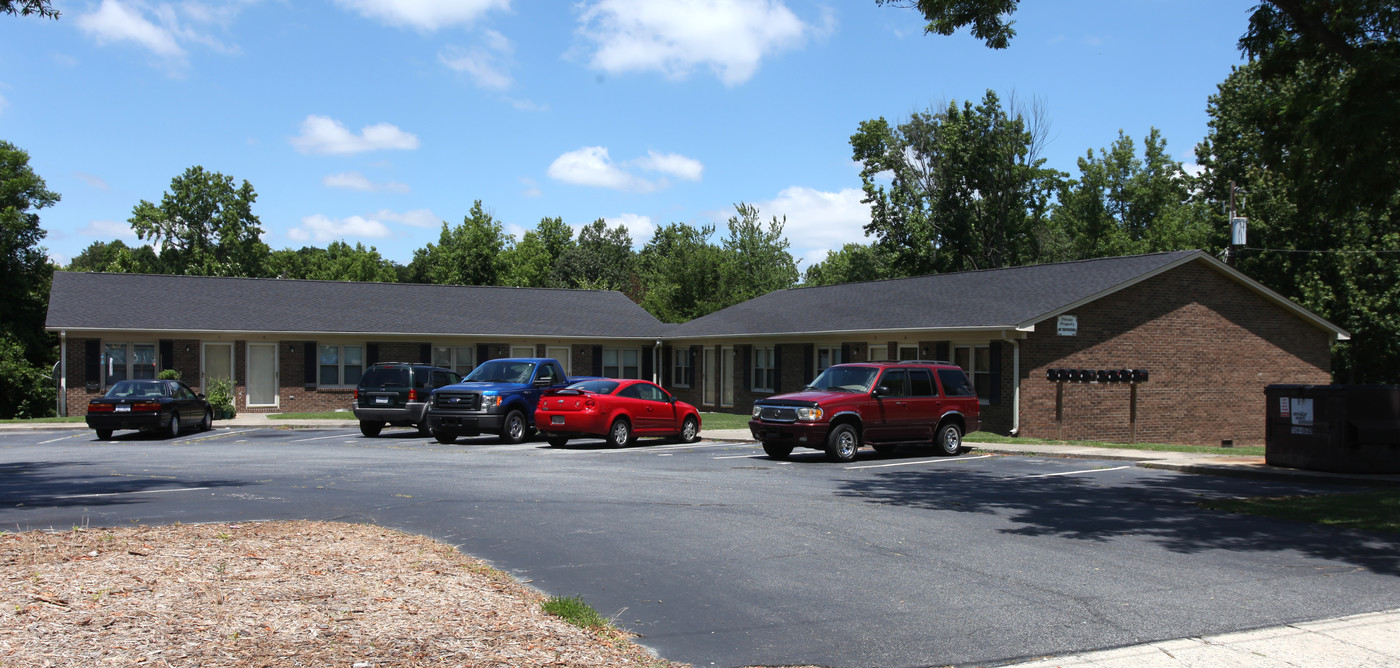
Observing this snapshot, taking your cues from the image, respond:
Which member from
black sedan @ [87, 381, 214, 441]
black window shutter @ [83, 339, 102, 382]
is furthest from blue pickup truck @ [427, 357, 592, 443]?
black window shutter @ [83, 339, 102, 382]

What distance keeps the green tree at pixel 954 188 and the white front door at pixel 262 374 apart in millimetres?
32500

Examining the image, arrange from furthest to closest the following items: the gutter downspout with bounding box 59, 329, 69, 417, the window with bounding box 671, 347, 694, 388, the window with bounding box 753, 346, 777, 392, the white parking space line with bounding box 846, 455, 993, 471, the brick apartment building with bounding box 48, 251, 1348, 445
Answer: the window with bounding box 671, 347, 694, 388 < the window with bounding box 753, 346, 777, 392 < the gutter downspout with bounding box 59, 329, 69, 417 < the brick apartment building with bounding box 48, 251, 1348, 445 < the white parking space line with bounding box 846, 455, 993, 471

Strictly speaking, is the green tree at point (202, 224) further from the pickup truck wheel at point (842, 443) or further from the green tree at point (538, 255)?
the pickup truck wheel at point (842, 443)

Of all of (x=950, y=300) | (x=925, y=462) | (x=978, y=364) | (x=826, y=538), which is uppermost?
(x=950, y=300)

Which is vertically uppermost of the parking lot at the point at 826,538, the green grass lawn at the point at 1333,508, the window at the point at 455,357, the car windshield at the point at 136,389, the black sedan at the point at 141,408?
the window at the point at 455,357

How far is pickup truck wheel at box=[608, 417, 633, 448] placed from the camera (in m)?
21.5

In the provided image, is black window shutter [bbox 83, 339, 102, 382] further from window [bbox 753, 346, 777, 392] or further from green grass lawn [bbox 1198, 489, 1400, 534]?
green grass lawn [bbox 1198, 489, 1400, 534]

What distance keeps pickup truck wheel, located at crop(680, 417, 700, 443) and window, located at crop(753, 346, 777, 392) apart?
1054 cm

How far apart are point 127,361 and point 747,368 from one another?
2033 centimetres

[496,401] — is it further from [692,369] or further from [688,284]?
[688,284]

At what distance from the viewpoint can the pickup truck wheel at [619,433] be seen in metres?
21.5

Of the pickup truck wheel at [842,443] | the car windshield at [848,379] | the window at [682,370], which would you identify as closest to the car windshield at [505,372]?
the car windshield at [848,379]

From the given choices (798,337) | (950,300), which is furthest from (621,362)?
(950,300)

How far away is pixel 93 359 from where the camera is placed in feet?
106
